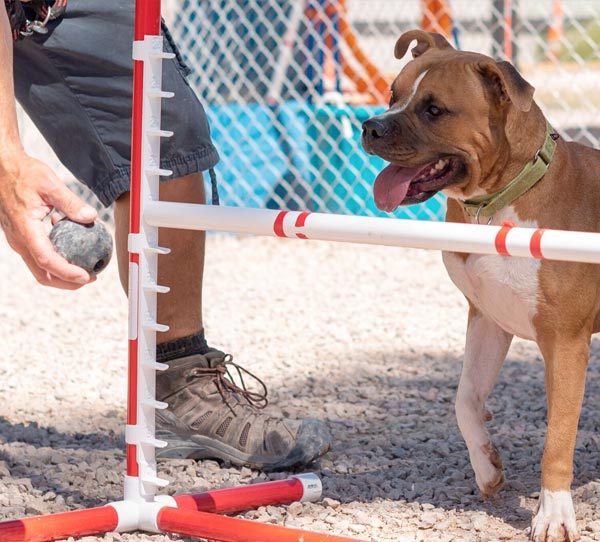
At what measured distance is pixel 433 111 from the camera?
2676 millimetres

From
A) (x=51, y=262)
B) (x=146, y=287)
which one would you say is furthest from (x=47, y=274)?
(x=146, y=287)

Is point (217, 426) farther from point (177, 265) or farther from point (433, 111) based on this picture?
point (433, 111)

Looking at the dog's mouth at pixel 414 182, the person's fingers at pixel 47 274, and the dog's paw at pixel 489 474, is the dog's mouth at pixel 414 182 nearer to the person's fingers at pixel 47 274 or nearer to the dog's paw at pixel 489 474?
the dog's paw at pixel 489 474

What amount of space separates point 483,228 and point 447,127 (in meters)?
0.59

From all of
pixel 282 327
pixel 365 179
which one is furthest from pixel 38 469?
pixel 365 179

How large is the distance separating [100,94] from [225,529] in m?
1.27

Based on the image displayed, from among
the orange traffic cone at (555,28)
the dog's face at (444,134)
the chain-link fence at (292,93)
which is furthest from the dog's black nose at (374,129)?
the orange traffic cone at (555,28)

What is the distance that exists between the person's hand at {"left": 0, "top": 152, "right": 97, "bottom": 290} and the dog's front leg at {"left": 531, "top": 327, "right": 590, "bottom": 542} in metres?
1.12

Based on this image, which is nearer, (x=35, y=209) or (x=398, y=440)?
(x=35, y=209)

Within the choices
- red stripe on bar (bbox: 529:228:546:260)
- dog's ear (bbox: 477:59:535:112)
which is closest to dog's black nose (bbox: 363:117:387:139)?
dog's ear (bbox: 477:59:535:112)

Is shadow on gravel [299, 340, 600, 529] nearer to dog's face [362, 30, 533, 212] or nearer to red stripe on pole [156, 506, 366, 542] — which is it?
red stripe on pole [156, 506, 366, 542]

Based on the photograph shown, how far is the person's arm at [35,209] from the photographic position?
78.7 inches

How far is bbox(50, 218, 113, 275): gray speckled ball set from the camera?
2.13 m

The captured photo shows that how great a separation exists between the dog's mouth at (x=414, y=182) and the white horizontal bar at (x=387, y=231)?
41cm
